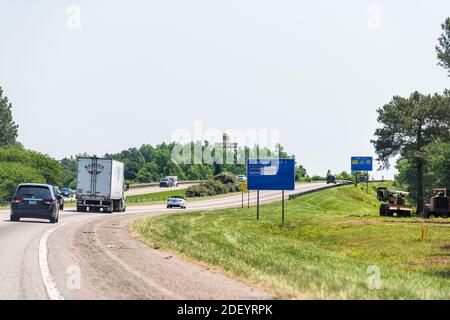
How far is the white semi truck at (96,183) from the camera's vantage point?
52.0 meters

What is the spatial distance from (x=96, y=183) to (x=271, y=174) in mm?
12708

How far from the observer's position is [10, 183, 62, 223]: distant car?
31.6 metres

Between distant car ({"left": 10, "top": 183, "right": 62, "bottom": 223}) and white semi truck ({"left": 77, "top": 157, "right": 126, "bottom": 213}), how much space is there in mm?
19360

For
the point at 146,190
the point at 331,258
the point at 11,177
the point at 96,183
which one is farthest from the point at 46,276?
the point at 146,190

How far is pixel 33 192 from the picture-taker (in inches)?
1244

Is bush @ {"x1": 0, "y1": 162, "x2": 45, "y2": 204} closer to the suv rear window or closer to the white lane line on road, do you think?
the suv rear window

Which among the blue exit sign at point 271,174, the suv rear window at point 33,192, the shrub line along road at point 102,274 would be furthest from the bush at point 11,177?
the shrub line along road at point 102,274

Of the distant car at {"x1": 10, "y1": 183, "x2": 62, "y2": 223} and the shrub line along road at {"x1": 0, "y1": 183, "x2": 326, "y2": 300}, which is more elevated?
the distant car at {"x1": 10, "y1": 183, "x2": 62, "y2": 223}

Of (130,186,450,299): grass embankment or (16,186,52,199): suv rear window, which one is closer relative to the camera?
(130,186,450,299): grass embankment

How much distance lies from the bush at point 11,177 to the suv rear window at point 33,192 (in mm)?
91497

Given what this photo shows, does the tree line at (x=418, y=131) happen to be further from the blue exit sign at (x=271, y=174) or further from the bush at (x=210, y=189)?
the bush at (x=210, y=189)

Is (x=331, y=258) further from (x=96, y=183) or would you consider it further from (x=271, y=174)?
(x=96, y=183)

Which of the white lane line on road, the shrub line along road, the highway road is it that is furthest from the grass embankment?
the highway road
